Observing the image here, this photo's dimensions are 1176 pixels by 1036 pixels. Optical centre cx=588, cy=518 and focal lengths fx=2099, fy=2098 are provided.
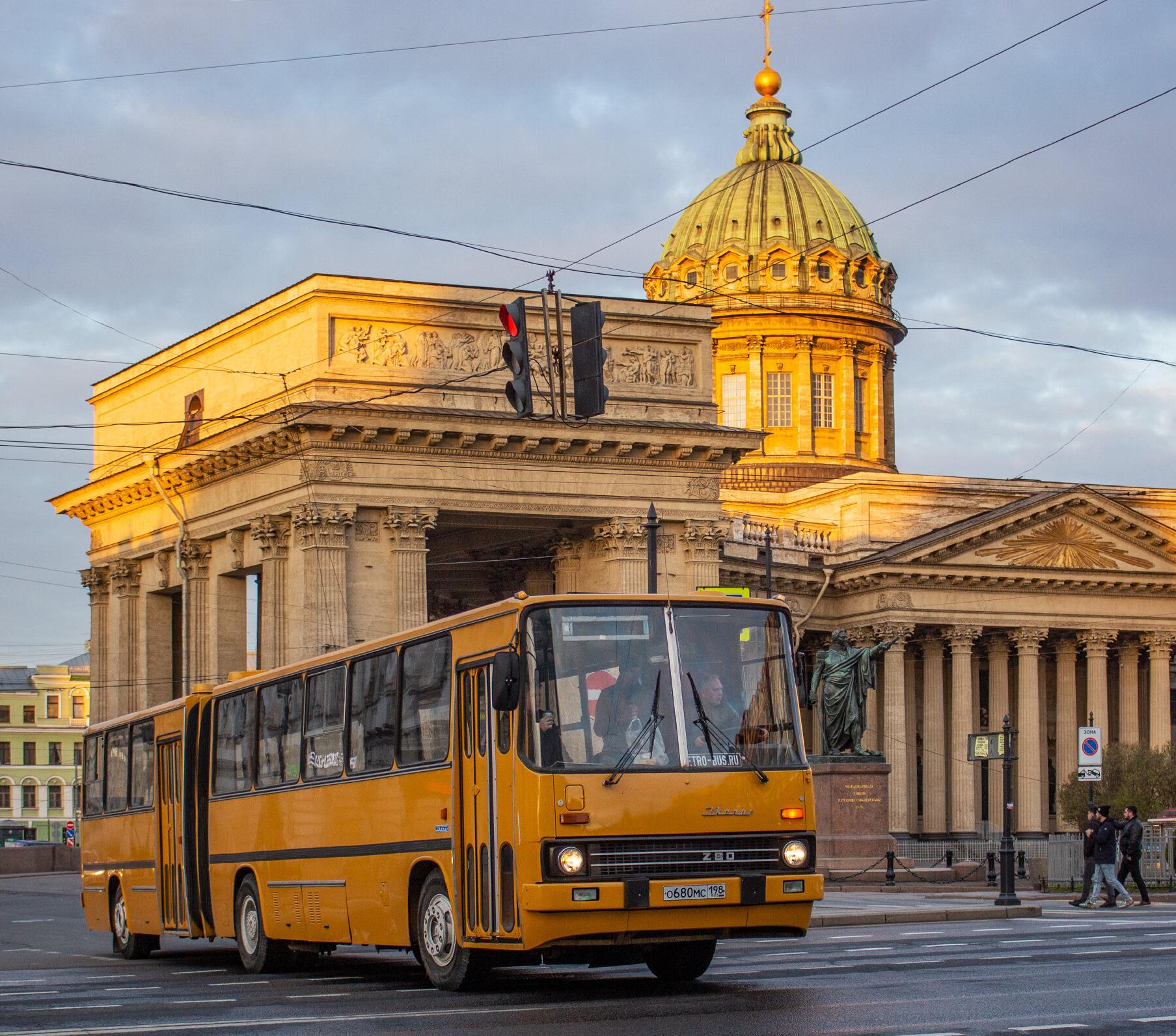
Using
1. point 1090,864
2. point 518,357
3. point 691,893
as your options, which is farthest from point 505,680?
point 1090,864

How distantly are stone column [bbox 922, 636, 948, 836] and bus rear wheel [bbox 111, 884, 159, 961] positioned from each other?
1864 inches

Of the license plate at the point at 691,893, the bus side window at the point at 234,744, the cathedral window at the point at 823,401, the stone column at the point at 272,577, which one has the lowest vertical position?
the license plate at the point at 691,893

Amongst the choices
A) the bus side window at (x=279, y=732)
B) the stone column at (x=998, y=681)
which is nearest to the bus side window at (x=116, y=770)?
the bus side window at (x=279, y=732)

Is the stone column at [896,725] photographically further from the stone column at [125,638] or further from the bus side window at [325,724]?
the bus side window at [325,724]

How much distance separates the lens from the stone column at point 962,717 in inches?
2739

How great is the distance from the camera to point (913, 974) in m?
17.6

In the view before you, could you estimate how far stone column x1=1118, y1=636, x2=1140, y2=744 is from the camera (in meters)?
73.2

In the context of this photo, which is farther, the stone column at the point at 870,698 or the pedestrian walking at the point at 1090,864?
the stone column at the point at 870,698

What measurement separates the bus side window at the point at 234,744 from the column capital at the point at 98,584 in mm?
35425

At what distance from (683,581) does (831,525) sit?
2279 cm

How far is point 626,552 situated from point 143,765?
24.3 meters

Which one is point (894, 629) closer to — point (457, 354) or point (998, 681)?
point (998, 681)

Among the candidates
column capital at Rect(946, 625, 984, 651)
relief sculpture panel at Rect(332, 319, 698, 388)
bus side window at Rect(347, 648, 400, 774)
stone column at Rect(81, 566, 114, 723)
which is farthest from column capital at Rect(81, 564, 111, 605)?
bus side window at Rect(347, 648, 400, 774)

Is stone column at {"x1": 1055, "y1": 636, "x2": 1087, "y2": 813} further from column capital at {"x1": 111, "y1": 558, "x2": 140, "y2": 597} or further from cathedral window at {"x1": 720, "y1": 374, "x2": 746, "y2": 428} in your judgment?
column capital at {"x1": 111, "y1": 558, "x2": 140, "y2": 597}
